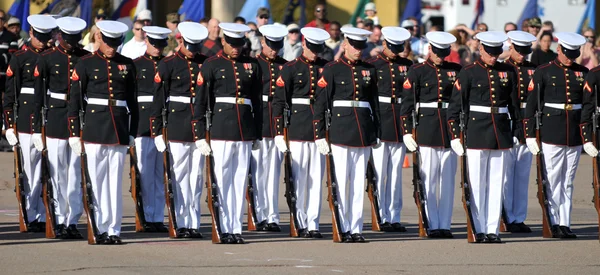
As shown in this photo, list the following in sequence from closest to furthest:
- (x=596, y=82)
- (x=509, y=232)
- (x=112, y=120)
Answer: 1. (x=112, y=120)
2. (x=596, y=82)
3. (x=509, y=232)

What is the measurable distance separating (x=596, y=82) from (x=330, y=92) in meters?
2.47

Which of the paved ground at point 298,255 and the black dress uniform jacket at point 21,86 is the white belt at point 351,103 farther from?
the black dress uniform jacket at point 21,86

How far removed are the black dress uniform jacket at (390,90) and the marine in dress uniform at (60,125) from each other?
10.1 feet

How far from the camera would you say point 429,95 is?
14.2 m

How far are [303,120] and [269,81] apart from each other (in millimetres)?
921

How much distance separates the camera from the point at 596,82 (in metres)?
13.7

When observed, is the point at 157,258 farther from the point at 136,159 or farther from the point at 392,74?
the point at 392,74

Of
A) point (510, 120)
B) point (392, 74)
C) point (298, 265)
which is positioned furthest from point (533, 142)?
point (298, 265)

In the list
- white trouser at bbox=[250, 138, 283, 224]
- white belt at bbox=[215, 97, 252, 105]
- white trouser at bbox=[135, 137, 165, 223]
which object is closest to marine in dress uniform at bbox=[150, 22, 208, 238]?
white trouser at bbox=[135, 137, 165, 223]

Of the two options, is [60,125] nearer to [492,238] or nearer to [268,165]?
[268,165]

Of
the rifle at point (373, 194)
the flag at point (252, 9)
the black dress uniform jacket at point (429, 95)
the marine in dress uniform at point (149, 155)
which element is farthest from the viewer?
the flag at point (252, 9)

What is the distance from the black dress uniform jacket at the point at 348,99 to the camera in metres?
13.2

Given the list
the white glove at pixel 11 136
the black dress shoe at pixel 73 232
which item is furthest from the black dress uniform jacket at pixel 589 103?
the white glove at pixel 11 136

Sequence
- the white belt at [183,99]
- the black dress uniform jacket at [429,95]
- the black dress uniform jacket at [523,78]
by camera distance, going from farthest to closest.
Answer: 1. the black dress uniform jacket at [523,78]
2. the black dress uniform jacket at [429,95]
3. the white belt at [183,99]
